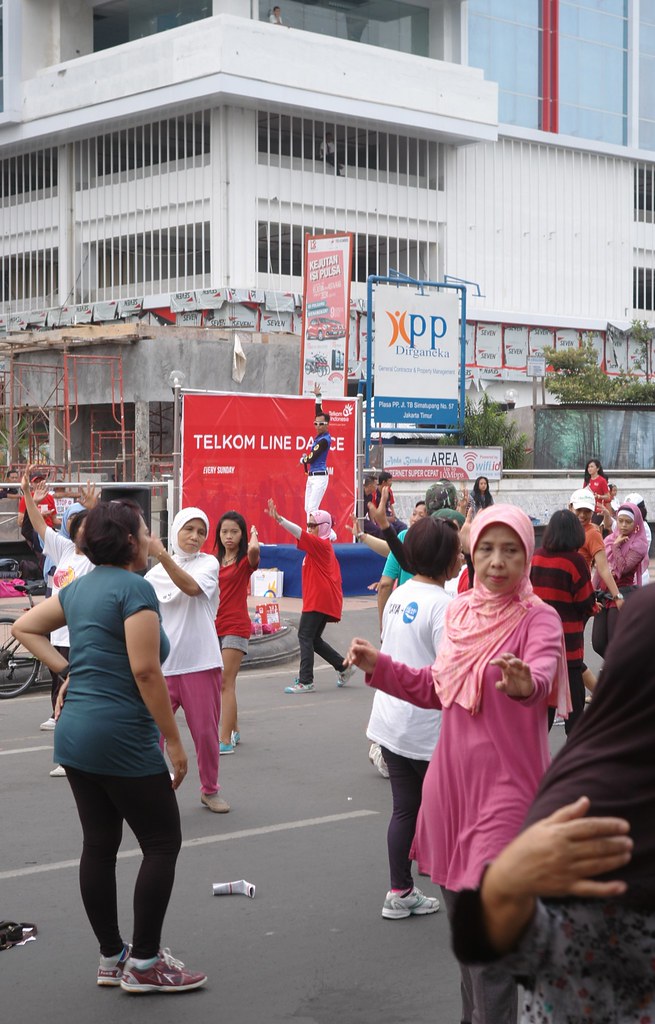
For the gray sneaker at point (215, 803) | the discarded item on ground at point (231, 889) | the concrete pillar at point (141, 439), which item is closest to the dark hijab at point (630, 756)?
the discarded item on ground at point (231, 889)

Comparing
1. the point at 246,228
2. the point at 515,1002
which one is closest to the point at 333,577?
the point at 515,1002

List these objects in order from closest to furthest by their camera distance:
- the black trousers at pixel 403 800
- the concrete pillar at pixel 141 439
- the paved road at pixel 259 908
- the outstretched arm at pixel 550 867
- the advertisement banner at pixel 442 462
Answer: the outstretched arm at pixel 550 867 → the paved road at pixel 259 908 → the black trousers at pixel 403 800 → the advertisement banner at pixel 442 462 → the concrete pillar at pixel 141 439

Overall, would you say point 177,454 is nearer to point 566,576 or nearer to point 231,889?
point 566,576

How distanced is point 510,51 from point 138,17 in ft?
45.7

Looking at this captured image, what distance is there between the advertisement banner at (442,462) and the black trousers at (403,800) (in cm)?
1839

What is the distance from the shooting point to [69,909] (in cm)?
597

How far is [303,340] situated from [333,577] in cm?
1499

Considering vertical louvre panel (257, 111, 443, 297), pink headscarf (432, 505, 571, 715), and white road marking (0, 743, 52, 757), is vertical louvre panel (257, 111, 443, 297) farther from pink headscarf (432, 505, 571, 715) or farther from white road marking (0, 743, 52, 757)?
pink headscarf (432, 505, 571, 715)

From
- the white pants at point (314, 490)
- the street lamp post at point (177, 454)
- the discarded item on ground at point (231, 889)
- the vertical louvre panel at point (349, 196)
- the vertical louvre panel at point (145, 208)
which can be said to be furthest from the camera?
the vertical louvre panel at point (349, 196)

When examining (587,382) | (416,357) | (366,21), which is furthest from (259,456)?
(366,21)

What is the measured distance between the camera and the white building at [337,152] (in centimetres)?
4406

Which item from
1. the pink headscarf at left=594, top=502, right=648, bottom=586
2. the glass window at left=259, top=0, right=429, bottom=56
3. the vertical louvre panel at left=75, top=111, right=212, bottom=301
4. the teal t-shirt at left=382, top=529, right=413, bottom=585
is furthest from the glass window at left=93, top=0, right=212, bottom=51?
the teal t-shirt at left=382, top=529, right=413, bottom=585

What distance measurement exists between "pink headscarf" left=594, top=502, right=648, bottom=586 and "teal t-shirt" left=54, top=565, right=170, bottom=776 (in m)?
6.43

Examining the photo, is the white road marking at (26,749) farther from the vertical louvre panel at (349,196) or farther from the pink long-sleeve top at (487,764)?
the vertical louvre panel at (349,196)
